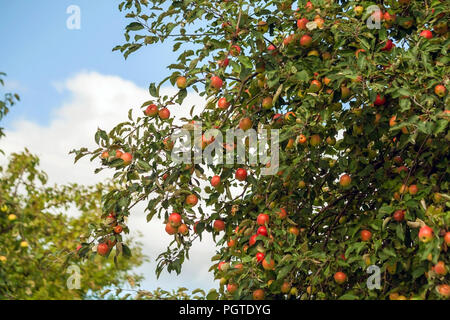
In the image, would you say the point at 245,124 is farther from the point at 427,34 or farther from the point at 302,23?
the point at 427,34

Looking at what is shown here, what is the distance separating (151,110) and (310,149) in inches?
51.6

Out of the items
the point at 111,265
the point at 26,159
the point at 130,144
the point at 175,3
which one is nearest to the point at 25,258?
the point at 26,159

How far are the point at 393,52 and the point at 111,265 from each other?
823 centimetres

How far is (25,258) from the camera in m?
7.35

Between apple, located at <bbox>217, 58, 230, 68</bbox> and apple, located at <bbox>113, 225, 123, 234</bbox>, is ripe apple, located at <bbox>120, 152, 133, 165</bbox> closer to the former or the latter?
apple, located at <bbox>113, 225, 123, 234</bbox>

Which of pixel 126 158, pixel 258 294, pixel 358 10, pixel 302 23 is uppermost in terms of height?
pixel 358 10

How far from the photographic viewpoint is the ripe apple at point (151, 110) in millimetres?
3980

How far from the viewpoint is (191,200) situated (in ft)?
12.2

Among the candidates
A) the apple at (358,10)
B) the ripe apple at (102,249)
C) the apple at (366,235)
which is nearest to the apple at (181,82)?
the ripe apple at (102,249)

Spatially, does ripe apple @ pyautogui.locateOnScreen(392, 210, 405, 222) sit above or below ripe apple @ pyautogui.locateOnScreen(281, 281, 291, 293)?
above

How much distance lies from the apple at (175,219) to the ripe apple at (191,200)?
124mm

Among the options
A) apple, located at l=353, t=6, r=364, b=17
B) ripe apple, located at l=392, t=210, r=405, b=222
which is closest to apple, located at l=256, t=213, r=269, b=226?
ripe apple, located at l=392, t=210, r=405, b=222

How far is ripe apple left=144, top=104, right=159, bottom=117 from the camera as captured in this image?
13.1 ft

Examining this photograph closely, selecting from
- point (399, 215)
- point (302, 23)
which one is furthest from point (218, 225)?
point (302, 23)
